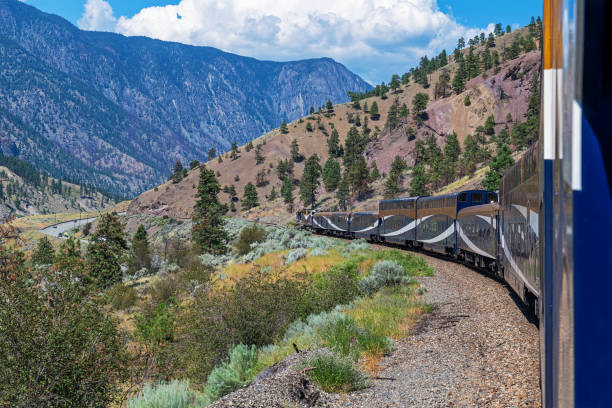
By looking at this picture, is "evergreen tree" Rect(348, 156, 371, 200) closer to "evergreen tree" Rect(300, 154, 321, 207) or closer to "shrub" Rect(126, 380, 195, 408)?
"evergreen tree" Rect(300, 154, 321, 207)

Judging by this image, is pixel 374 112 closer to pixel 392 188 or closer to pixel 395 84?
pixel 395 84

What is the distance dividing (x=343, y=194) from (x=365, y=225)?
61.9m

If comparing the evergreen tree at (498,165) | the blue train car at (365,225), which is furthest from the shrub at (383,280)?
the evergreen tree at (498,165)

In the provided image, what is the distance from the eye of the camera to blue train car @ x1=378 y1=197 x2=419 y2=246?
111ft

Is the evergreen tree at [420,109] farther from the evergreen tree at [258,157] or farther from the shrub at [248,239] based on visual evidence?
the shrub at [248,239]

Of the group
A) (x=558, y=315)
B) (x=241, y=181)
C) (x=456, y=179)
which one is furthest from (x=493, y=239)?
(x=241, y=181)

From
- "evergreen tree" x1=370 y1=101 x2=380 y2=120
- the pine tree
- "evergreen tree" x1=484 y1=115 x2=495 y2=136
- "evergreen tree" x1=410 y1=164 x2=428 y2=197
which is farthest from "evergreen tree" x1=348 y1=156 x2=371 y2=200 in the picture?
"evergreen tree" x1=370 y1=101 x2=380 y2=120

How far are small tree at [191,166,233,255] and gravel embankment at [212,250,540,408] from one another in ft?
160

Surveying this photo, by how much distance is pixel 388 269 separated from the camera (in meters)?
18.2

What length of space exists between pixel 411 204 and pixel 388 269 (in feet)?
54.0

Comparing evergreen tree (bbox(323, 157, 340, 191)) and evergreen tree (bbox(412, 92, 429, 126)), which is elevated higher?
evergreen tree (bbox(412, 92, 429, 126))

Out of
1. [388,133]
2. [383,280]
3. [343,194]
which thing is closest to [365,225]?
[383,280]

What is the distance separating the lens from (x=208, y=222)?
58906mm

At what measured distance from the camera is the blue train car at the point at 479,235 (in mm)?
16453
